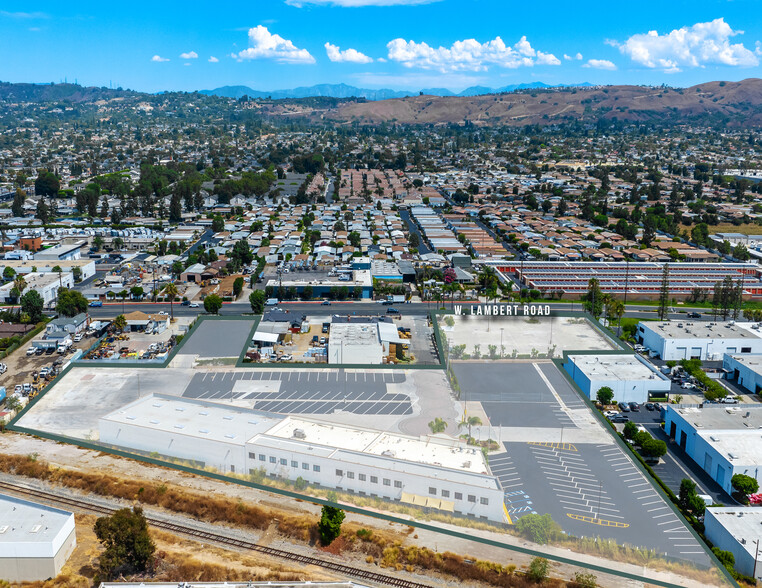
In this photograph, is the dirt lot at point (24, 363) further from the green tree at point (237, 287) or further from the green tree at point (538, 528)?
the green tree at point (538, 528)

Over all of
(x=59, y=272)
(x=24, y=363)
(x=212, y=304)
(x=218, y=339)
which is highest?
(x=218, y=339)

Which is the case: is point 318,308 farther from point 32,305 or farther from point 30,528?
point 30,528

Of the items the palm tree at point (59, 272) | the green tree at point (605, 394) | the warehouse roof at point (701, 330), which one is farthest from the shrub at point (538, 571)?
the palm tree at point (59, 272)

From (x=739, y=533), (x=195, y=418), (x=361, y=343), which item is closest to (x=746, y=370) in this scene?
(x=739, y=533)

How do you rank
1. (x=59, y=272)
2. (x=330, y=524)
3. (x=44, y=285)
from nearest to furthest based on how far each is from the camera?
1. (x=330, y=524)
2. (x=44, y=285)
3. (x=59, y=272)

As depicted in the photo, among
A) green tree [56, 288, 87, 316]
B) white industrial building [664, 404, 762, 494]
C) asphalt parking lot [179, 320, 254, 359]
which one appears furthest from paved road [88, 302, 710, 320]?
white industrial building [664, 404, 762, 494]
